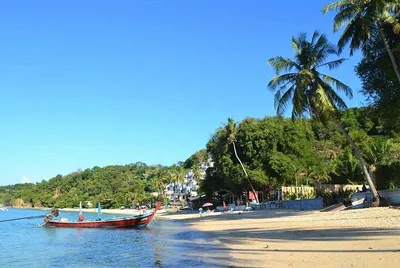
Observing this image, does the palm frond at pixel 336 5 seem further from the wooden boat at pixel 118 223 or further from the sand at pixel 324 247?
the wooden boat at pixel 118 223

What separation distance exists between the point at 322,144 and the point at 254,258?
208ft

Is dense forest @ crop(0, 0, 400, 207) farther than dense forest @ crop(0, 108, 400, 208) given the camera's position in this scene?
No

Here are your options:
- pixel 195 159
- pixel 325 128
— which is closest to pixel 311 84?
pixel 325 128

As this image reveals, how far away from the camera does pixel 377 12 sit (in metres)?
22.2

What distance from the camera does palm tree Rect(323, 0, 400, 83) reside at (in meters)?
21.8

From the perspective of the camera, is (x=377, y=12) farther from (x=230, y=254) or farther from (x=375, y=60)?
(x=230, y=254)

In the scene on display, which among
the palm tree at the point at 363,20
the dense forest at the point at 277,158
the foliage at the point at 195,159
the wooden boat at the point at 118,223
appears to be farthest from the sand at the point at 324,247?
the foliage at the point at 195,159

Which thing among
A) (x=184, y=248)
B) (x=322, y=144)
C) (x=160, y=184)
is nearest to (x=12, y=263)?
(x=184, y=248)

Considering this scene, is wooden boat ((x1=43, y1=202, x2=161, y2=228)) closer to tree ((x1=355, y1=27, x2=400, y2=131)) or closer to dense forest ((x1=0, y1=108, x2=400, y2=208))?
dense forest ((x1=0, y1=108, x2=400, y2=208))

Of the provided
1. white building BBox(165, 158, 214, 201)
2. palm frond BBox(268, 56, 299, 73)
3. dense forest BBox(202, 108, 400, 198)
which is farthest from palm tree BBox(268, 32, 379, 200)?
white building BBox(165, 158, 214, 201)

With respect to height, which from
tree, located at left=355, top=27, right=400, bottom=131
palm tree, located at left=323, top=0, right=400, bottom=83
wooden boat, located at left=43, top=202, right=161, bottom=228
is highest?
palm tree, located at left=323, top=0, right=400, bottom=83

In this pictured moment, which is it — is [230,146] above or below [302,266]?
above

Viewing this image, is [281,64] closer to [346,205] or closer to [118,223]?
Result: [346,205]

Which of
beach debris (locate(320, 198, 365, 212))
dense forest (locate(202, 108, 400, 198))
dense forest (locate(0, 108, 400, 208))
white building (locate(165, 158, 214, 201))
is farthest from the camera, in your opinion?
white building (locate(165, 158, 214, 201))
